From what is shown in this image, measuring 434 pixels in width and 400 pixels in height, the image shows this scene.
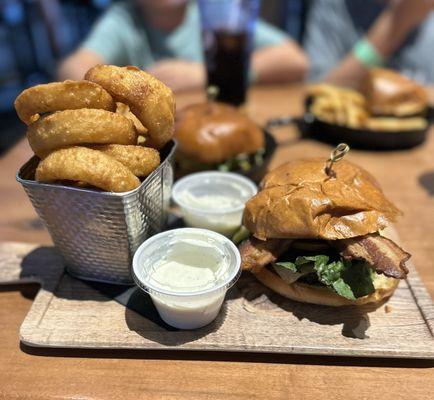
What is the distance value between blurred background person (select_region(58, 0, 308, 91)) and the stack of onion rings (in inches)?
84.7

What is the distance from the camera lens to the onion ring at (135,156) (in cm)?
115

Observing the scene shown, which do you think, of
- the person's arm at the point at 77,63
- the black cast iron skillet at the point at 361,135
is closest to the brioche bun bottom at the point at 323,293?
the black cast iron skillet at the point at 361,135

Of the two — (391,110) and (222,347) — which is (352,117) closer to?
(391,110)

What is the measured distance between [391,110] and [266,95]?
1.04 metres

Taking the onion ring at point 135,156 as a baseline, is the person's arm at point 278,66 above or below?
below

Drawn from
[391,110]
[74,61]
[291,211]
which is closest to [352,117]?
[391,110]

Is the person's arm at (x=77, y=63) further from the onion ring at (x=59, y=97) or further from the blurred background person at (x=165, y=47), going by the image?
the onion ring at (x=59, y=97)

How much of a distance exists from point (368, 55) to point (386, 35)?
0.20 metres

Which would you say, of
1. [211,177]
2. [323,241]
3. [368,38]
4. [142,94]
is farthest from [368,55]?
[142,94]

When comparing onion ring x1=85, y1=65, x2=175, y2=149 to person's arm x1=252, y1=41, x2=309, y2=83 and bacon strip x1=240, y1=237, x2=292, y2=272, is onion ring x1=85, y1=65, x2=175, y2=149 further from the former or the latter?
person's arm x1=252, y1=41, x2=309, y2=83

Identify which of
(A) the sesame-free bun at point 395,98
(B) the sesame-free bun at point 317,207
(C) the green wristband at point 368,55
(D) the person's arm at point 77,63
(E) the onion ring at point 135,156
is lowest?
(C) the green wristband at point 368,55

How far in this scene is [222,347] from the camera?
3.67 ft

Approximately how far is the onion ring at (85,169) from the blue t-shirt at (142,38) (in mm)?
2577

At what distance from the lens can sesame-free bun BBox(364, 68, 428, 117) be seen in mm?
2436
